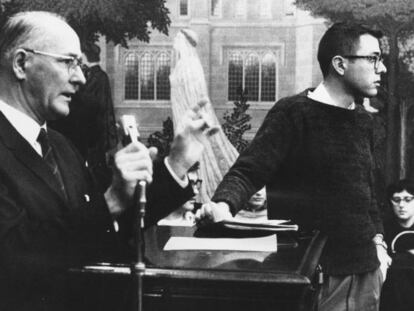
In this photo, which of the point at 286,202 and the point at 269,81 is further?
the point at 269,81

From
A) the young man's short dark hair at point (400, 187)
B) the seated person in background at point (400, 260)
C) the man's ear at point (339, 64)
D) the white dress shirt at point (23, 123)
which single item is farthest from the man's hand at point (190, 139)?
the young man's short dark hair at point (400, 187)

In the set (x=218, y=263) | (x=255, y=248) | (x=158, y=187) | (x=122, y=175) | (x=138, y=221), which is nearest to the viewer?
(x=138, y=221)

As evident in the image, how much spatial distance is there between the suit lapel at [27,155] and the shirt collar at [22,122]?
80mm

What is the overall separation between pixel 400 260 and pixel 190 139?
372 cm

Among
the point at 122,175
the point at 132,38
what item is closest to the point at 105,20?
the point at 132,38

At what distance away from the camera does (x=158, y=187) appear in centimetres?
189

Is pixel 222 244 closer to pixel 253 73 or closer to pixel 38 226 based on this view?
pixel 38 226

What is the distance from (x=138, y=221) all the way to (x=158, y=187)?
1.24 ft

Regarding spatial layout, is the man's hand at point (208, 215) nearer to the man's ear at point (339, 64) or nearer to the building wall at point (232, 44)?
the man's ear at point (339, 64)

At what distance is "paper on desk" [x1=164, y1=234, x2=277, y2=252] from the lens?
7.45 ft

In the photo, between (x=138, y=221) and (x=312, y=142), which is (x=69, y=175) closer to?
(x=138, y=221)

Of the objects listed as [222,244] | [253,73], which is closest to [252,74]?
[253,73]

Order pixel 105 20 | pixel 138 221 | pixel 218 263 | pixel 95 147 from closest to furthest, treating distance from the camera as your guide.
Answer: pixel 138 221 < pixel 218 263 < pixel 95 147 < pixel 105 20

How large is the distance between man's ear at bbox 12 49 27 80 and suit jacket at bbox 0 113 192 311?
0.14 meters
